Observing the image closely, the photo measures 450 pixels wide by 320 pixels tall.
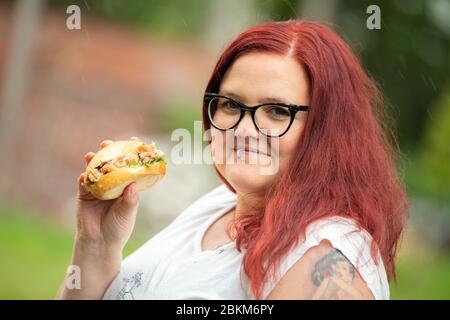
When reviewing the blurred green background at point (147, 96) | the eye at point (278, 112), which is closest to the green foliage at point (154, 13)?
the blurred green background at point (147, 96)

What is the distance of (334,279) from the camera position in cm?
170

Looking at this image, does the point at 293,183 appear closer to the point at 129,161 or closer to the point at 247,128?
the point at 247,128

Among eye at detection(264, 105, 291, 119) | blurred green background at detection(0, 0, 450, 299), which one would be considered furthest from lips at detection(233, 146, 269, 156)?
blurred green background at detection(0, 0, 450, 299)

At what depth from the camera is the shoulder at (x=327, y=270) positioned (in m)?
1.71

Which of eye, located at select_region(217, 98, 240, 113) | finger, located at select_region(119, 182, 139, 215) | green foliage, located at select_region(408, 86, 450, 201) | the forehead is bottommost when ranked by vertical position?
green foliage, located at select_region(408, 86, 450, 201)

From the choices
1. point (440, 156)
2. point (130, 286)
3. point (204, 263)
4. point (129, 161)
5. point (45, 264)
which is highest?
point (129, 161)

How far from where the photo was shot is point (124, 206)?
2.22 meters

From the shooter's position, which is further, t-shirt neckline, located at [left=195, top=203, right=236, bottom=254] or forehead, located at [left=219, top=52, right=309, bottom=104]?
t-shirt neckline, located at [left=195, top=203, right=236, bottom=254]

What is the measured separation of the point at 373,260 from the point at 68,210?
634 centimetres

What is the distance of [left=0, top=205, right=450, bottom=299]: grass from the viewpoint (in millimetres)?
5707

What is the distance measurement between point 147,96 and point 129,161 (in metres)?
8.16

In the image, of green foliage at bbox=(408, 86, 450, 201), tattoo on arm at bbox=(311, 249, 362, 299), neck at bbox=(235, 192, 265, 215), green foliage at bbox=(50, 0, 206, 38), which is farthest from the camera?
green foliage at bbox=(50, 0, 206, 38)

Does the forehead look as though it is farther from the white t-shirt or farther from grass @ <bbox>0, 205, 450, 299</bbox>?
grass @ <bbox>0, 205, 450, 299</bbox>

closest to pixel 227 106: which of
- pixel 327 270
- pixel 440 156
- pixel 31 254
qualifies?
pixel 327 270
